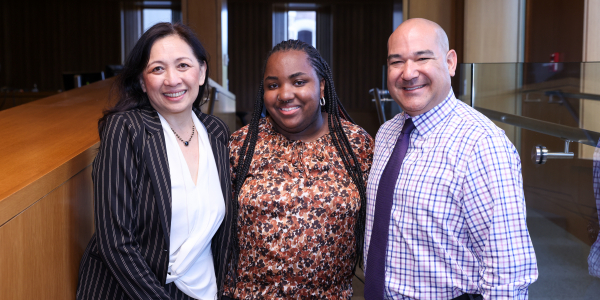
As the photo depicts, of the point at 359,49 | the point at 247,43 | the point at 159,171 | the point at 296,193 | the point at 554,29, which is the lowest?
the point at 296,193

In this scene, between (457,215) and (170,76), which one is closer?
(457,215)

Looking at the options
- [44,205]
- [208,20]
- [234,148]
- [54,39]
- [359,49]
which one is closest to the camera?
[44,205]

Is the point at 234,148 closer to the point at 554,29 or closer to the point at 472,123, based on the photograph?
the point at 472,123

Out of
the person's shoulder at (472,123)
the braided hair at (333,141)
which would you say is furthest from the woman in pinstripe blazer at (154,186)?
the person's shoulder at (472,123)

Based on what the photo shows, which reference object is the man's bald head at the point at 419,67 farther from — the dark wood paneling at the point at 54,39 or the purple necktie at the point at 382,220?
the dark wood paneling at the point at 54,39

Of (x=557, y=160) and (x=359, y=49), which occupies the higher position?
(x=359, y=49)

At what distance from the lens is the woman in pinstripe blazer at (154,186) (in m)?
1.39

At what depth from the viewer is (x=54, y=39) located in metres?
12.3

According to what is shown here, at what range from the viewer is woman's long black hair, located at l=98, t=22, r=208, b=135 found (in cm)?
158

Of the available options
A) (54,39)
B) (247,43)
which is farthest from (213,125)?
(54,39)

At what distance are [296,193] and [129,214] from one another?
0.59m

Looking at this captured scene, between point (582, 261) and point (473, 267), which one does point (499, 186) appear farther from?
point (582, 261)

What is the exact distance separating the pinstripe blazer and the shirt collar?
0.77m

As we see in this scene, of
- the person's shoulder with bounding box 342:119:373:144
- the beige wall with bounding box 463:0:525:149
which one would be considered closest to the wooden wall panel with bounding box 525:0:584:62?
the beige wall with bounding box 463:0:525:149
